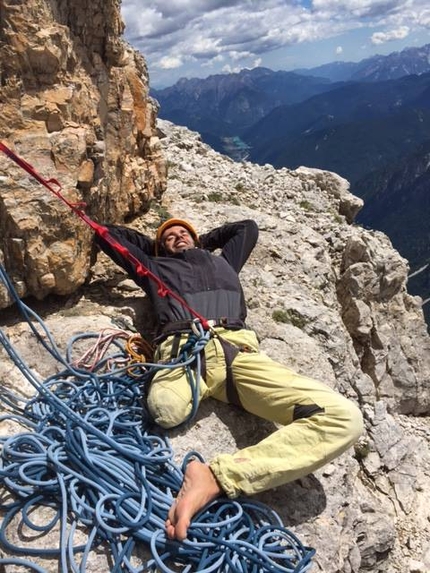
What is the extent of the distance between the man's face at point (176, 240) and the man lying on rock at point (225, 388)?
14 millimetres

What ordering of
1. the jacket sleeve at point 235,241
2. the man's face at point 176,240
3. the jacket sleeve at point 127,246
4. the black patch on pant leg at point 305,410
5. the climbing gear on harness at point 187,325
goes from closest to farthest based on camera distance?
the black patch on pant leg at point 305,410
the climbing gear on harness at point 187,325
the jacket sleeve at point 127,246
the man's face at point 176,240
the jacket sleeve at point 235,241

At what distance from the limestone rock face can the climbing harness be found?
79 cm

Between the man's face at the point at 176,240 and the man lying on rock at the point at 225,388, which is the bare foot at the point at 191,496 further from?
the man's face at the point at 176,240

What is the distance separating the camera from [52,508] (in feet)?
13.6

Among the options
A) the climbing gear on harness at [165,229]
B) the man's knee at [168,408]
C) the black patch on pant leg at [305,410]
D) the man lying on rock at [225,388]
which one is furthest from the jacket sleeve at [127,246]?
the black patch on pant leg at [305,410]

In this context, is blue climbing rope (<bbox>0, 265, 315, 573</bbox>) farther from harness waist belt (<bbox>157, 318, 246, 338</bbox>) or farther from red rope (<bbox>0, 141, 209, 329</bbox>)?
red rope (<bbox>0, 141, 209, 329</bbox>)

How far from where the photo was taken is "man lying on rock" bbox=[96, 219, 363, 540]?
4453 mm

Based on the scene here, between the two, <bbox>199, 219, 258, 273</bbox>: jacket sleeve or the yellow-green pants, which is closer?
the yellow-green pants

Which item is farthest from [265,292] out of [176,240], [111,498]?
[111,498]

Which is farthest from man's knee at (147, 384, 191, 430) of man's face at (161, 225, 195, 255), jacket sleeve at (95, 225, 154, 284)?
man's face at (161, 225, 195, 255)

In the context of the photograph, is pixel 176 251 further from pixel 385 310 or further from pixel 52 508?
pixel 385 310

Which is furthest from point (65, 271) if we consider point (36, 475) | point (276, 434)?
point (276, 434)

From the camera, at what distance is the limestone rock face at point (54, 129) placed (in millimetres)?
5781

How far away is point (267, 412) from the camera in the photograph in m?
5.15
